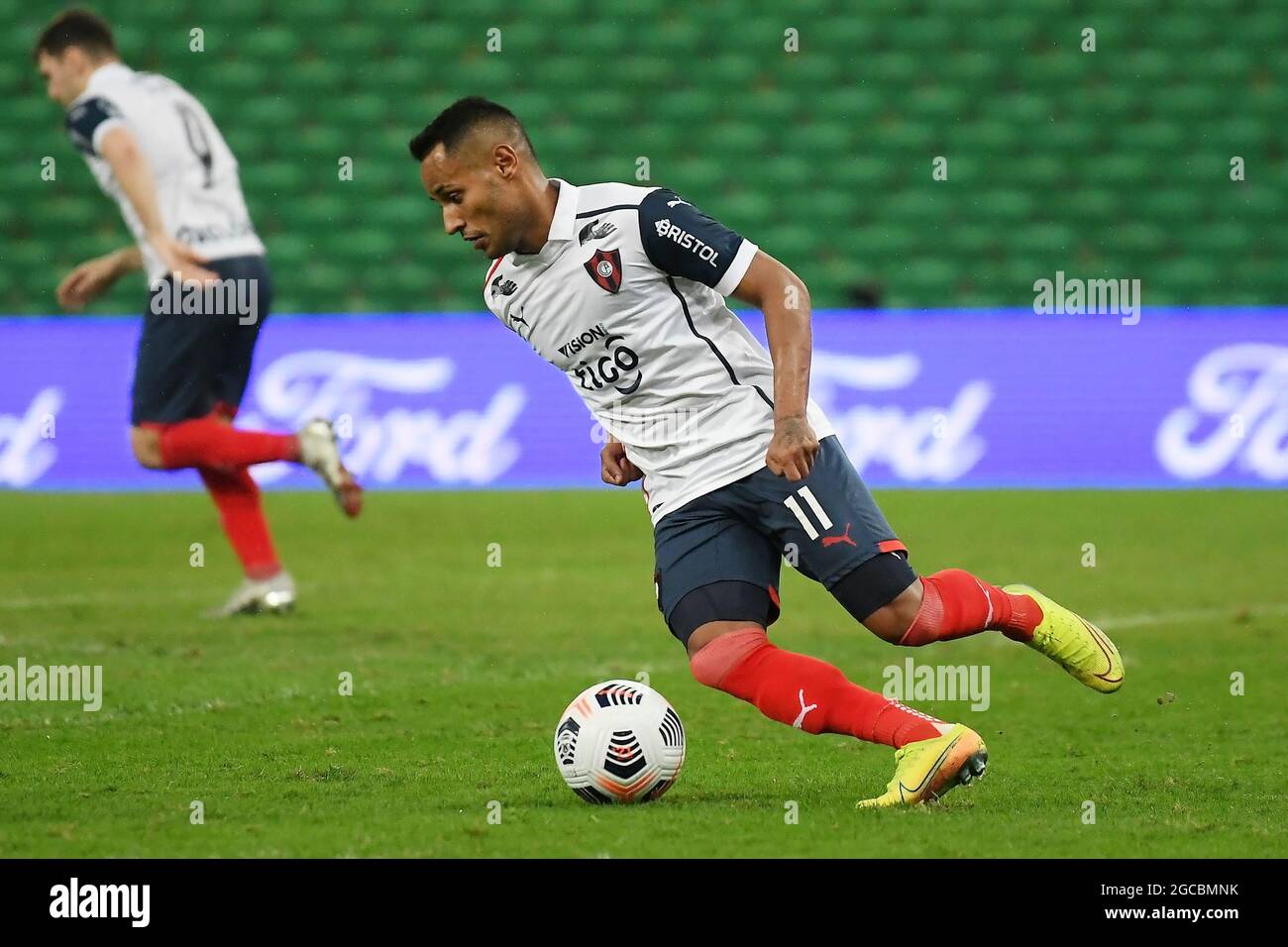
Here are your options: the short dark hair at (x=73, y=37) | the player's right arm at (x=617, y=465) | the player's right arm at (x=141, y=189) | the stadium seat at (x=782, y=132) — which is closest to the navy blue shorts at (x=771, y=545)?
the player's right arm at (x=617, y=465)

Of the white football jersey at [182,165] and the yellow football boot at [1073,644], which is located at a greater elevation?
the white football jersey at [182,165]

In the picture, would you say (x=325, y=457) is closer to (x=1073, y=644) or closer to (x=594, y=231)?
(x=594, y=231)

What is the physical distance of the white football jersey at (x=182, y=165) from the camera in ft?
25.6

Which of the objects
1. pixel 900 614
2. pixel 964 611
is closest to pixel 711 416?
pixel 900 614

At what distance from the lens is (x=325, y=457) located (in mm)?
7340

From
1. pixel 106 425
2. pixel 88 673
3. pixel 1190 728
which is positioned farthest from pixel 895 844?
pixel 106 425

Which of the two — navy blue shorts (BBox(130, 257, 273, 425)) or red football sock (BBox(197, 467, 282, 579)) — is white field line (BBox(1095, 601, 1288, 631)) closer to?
red football sock (BBox(197, 467, 282, 579))

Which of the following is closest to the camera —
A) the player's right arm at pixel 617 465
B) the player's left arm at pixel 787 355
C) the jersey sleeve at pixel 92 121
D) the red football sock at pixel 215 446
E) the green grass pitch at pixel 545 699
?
the green grass pitch at pixel 545 699

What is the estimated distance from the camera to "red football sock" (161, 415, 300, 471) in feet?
24.4

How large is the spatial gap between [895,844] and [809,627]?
12.1 feet

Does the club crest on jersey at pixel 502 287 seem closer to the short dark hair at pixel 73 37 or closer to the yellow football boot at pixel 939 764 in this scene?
the yellow football boot at pixel 939 764

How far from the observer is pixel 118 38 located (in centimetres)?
1405

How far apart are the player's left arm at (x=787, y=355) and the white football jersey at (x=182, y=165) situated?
440 cm

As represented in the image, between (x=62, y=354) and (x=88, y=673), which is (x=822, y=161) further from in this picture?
(x=88, y=673)
